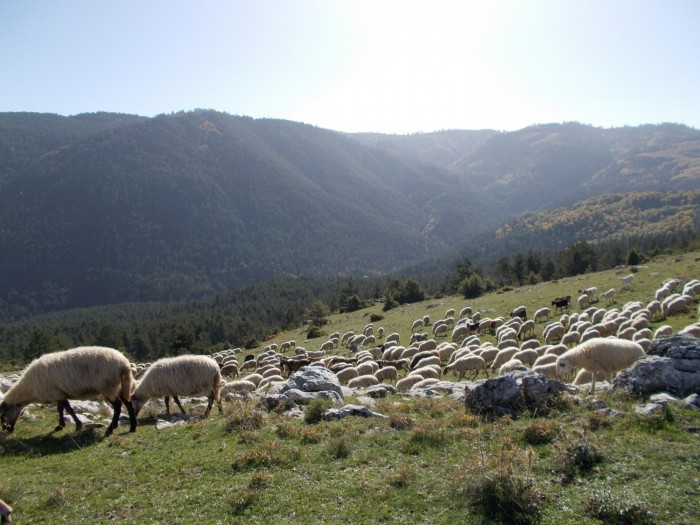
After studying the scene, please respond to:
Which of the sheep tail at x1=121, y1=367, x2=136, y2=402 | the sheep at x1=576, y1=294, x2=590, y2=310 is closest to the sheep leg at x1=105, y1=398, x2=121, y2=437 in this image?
the sheep tail at x1=121, y1=367, x2=136, y2=402

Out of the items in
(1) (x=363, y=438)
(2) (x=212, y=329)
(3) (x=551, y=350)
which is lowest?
(2) (x=212, y=329)

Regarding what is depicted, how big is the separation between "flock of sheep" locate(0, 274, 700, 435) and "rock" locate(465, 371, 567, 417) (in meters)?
3.53

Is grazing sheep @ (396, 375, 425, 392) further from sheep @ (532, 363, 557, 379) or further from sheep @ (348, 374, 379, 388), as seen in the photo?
sheep @ (532, 363, 557, 379)

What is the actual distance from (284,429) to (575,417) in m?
7.28

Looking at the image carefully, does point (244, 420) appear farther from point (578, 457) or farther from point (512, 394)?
point (578, 457)

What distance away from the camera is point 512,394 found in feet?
37.3

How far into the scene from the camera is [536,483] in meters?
7.33

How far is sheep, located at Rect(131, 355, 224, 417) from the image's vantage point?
46.3ft

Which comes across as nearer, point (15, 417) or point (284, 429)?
point (284, 429)

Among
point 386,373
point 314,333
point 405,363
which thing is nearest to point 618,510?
point 386,373

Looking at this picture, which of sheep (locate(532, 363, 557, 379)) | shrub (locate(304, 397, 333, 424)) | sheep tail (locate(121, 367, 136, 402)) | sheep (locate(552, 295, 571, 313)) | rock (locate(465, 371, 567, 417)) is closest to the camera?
rock (locate(465, 371, 567, 417))

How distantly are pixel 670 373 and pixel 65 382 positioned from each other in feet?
56.0

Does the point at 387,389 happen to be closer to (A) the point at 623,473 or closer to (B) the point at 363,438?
(B) the point at 363,438

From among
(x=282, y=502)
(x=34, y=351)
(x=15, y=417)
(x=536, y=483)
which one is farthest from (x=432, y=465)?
(x=34, y=351)
